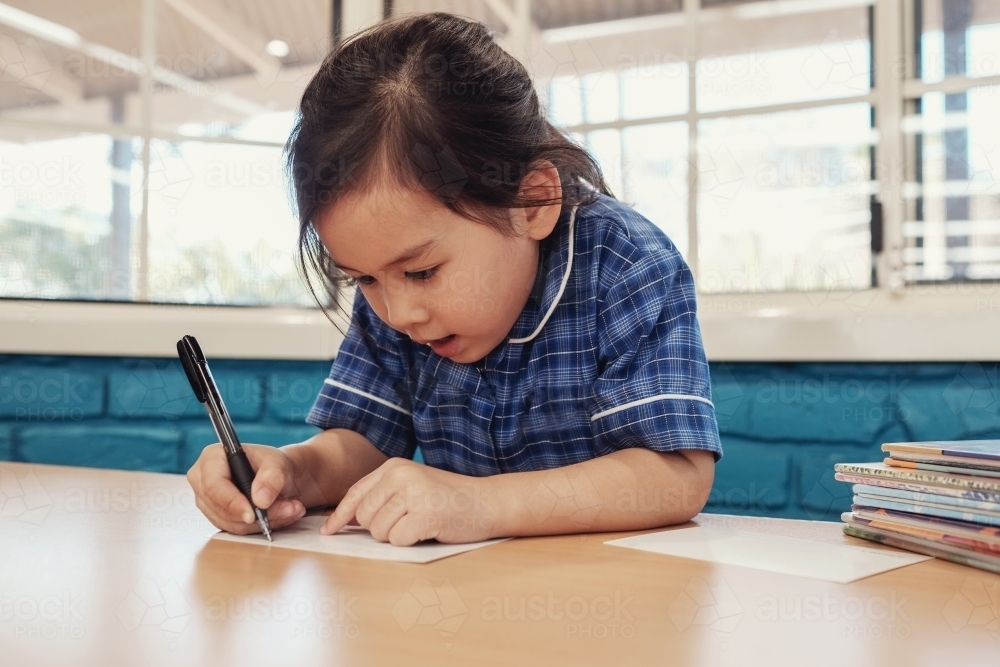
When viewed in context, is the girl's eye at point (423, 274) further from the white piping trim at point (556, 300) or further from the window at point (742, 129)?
the window at point (742, 129)

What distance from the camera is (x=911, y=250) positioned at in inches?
51.1

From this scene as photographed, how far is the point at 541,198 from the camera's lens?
937mm

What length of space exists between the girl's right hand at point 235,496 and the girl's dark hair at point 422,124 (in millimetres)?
249

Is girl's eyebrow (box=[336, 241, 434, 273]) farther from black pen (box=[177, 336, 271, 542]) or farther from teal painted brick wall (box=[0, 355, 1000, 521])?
teal painted brick wall (box=[0, 355, 1000, 521])

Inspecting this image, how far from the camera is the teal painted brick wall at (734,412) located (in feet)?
3.92

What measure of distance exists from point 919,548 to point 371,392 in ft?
2.07

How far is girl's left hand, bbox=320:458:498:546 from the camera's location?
2.16ft

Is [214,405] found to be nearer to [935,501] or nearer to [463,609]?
[463,609]

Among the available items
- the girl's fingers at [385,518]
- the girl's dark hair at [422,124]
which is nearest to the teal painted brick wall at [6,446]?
the girl's dark hair at [422,124]

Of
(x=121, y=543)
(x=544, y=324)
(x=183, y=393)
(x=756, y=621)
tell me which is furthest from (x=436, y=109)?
(x=183, y=393)

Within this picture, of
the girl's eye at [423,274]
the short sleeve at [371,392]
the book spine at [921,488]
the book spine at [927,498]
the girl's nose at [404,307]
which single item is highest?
the girl's eye at [423,274]

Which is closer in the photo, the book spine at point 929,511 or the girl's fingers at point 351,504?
the book spine at point 929,511

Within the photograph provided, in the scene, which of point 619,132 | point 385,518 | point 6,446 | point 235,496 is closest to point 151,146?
point 6,446

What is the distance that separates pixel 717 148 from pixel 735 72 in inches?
4.8
